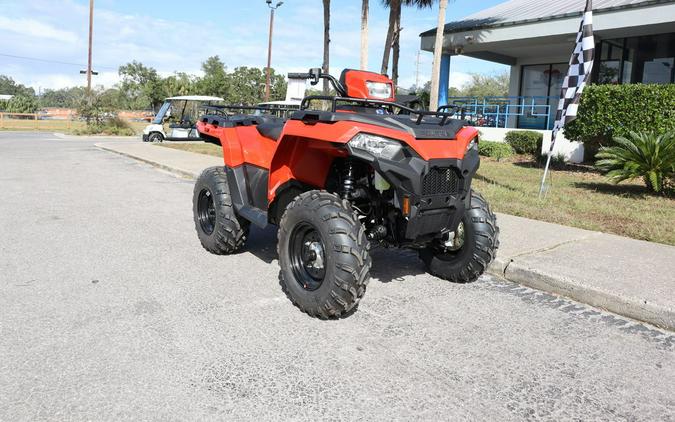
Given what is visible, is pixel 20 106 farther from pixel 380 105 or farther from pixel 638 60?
pixel 380 105

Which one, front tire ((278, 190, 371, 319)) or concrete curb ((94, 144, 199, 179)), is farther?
concrete curb ((94, 144, 199, 179))

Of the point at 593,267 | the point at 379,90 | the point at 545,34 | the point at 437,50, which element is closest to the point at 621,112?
the point at 545,34

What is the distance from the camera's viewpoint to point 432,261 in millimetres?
4824

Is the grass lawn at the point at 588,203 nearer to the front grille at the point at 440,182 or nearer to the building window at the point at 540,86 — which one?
the front grille at the point at 440,182

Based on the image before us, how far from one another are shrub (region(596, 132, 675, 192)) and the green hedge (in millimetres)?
2519

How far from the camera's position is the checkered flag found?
26.9 ft

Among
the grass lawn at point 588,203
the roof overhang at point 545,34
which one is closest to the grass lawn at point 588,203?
the grass lawn at point 588,203

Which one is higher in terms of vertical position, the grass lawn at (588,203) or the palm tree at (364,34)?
the palm tree at (364,34)

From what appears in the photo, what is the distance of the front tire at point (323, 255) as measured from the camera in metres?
3.47

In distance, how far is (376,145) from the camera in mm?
3455

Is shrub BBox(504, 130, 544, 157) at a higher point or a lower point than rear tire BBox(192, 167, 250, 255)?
higher

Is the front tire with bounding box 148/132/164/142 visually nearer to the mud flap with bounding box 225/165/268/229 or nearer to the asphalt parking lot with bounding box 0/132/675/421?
the asphalt parking lot with bounding box 0/132/675/421

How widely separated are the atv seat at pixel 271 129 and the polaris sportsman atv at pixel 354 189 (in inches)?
0.4

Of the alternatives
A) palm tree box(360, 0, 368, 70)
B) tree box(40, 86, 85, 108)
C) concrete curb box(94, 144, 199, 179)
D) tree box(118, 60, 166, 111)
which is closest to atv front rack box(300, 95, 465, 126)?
concrete curb box(94, 144, 199, 179)
